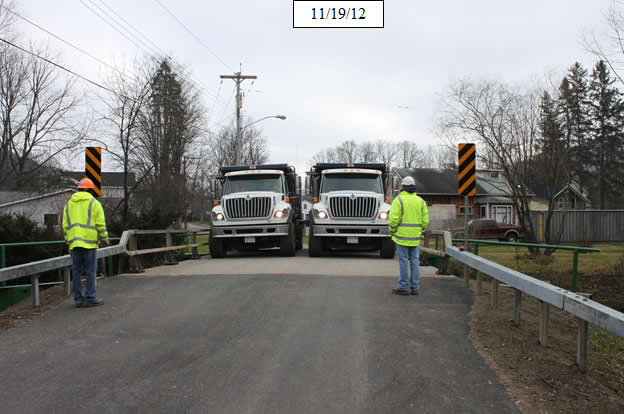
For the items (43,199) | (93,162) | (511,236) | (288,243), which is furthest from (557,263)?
(43,199)

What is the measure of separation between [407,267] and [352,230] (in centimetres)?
685

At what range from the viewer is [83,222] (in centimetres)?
770

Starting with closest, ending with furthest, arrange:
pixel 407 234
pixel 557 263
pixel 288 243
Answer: pixel 407 234 < pixel 557 263 < pixel 288 243

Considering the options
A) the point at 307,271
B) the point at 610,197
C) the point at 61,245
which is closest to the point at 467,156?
the point at 307,271

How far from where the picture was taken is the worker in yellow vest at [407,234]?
8.51 meters

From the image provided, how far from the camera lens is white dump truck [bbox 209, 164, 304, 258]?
15.6 metres

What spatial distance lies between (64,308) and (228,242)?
8823 millimetres

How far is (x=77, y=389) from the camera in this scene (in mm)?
4453

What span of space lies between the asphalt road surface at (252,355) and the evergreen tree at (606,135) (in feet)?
166

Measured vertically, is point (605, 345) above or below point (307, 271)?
below

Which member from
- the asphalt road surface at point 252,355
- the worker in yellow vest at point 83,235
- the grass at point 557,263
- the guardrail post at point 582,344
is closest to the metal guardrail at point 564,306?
the guardrail post at point 582,344

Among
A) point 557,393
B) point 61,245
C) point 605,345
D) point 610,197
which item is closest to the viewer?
point 557,393

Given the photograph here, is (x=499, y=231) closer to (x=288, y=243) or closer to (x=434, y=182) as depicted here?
(x=434, y=182)

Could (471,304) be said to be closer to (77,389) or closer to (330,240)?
(77,389)
